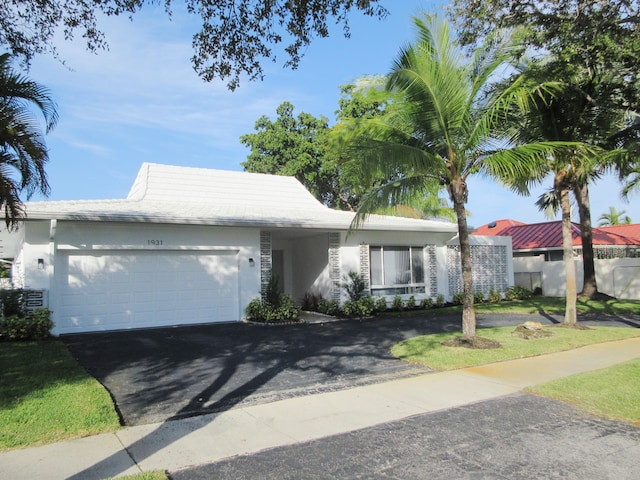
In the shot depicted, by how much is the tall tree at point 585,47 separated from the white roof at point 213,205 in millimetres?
6584

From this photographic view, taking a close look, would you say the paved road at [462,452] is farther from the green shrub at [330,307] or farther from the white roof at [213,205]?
the green shrub at [330,307]

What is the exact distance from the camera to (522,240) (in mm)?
30781

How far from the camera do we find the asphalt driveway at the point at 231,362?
6695mm

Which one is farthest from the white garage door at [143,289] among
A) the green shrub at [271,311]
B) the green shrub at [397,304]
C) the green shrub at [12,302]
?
the green shrub at [397,304]

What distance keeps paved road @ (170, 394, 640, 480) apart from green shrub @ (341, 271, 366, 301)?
1066cm

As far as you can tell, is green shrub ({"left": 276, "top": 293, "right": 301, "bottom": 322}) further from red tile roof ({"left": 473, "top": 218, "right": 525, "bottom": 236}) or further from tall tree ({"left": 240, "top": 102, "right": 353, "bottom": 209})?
red tile roof ({"left": 473, "top": 218, "right": 525, "bottom": 236})

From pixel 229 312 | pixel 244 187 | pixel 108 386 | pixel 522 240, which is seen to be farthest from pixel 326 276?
pixel 522 240

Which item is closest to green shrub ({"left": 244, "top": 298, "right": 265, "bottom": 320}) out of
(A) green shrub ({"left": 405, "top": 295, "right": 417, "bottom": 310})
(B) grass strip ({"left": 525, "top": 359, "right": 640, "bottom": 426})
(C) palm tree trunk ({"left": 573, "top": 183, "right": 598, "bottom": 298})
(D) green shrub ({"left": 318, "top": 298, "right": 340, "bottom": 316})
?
(D) green shrub ({"left": 318, "top": 298, "right": 340, "bottom": 316})

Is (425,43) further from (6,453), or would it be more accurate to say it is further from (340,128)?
(6,453)

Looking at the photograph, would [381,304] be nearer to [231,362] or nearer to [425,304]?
[425,304]

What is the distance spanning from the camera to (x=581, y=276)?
23.4 meters

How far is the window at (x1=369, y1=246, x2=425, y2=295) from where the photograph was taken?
687 inches

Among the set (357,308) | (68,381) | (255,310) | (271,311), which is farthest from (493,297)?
(68,381)

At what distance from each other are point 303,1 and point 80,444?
680cm
